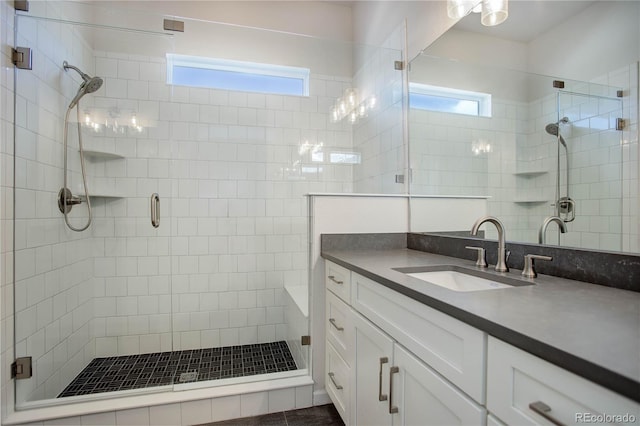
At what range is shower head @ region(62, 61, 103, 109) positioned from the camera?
2109 mm

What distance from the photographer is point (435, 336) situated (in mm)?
868

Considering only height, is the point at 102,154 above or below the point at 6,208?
above

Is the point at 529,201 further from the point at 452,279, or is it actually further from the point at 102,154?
the point at 102,154

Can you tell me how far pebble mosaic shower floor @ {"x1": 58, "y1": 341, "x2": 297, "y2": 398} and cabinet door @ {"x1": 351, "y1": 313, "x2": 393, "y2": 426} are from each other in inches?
34.9

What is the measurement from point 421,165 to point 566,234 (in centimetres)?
105

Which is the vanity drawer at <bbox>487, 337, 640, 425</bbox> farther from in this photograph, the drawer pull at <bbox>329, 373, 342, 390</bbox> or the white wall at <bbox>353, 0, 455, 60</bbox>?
the white wall at <bbox>353, 0, 455, 60</bbox>

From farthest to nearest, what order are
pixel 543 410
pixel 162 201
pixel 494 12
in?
pixel 162 201, pixel 494 12, pixel 543 410

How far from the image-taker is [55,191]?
1.94 m

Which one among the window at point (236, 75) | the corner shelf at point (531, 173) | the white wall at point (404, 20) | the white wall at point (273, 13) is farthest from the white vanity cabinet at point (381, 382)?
the white wall at point (273, 13)

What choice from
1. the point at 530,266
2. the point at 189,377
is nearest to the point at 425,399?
the point at 530,266

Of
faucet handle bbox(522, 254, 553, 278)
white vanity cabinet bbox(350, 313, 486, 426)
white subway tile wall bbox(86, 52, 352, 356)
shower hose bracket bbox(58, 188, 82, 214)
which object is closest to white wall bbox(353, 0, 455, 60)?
white subway tile wall bbox(86, 52, 352, 356)

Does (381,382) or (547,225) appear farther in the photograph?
(547,225)

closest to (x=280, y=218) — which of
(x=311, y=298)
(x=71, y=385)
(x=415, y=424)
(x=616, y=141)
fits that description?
(x=311, y=298)

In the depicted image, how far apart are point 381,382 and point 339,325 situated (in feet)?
1.65
